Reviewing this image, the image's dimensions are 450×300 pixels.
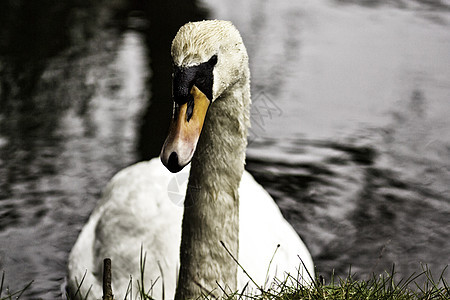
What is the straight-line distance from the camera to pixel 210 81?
2.81m

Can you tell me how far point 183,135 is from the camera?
267cm

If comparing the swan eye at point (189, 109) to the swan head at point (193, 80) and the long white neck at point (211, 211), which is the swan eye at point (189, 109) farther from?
the long white neck at point (211, 211)

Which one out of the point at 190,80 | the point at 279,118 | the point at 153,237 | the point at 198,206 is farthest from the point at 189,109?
the point at 279,118

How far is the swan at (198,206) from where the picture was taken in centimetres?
274

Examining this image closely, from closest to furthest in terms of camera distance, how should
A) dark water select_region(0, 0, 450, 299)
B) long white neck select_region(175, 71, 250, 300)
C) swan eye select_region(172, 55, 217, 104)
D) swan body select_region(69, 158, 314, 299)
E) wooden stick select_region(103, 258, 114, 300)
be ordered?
wooden stick select_region(103, 258, 114, 300) → swan eye select_region(172, 55, 217, 104) → long white neck select_region(175, 71, 250, 300) → swan body select_region(69, 158, 314, 299) → dark water select_region(0, 0, 450, 299)

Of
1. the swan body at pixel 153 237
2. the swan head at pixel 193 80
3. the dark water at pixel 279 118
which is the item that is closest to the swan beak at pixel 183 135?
the swan head at pixel 193 80

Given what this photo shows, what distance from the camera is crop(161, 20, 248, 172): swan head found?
264 centimetres

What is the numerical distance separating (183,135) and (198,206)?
0.75 m

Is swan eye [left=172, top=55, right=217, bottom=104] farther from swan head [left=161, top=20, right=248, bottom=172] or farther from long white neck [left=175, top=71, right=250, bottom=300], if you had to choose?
long white neck [left=175, top=71, right=250, bottom=300]

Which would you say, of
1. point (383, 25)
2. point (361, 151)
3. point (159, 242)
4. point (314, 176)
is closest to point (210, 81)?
point (159, 242)

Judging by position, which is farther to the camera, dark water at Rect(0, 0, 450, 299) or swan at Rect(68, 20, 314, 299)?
dark water at Rect(0, 0, 450, 299)

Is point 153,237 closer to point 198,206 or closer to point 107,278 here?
point 198,206

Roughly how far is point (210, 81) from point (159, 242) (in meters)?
1.60

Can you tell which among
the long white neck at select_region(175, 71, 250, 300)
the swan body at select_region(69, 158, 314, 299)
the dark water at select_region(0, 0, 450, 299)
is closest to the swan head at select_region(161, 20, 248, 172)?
the long white neck at select_region(175, 71, 250, 300)
